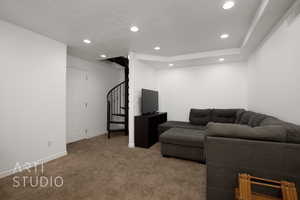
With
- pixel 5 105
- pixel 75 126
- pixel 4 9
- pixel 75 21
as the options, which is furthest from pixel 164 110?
pixel 4 9

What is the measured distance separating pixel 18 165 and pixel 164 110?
3883 mm

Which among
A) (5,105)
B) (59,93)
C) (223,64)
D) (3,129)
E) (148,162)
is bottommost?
(148,162)

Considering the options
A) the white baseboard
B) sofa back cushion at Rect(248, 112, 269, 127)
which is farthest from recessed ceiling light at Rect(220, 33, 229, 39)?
the white baseboard

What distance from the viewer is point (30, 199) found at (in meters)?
1.64

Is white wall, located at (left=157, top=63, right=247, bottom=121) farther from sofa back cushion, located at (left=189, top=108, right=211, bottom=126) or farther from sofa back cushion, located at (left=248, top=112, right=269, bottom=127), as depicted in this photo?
sofa back cushion, located at (left=248, top=112, right=269, bottom=127)

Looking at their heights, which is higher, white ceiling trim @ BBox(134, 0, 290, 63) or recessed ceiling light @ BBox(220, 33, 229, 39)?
recessed ceiling light @ BBox(220, 33, 229, 39)

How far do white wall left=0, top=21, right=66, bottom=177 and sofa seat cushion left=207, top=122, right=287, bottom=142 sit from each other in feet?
9.90

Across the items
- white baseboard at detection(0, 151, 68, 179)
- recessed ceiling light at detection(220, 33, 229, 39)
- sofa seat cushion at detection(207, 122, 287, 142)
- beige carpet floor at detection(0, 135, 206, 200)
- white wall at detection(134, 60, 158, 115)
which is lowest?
beige carpet floor at detection(0, 135, 206, 200)

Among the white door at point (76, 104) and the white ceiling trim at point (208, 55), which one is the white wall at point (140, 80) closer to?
the white ceiling trim at point (208, 55)

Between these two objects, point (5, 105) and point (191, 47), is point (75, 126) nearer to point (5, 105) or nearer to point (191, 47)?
point (5, 105)

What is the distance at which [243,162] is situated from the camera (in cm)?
131

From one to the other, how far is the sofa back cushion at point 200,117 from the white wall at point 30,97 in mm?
3462

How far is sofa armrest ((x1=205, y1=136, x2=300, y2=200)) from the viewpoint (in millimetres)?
1192

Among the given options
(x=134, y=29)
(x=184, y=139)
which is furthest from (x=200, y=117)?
(x=134, y=29)
